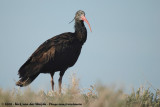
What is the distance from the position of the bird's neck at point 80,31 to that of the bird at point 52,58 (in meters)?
0.23

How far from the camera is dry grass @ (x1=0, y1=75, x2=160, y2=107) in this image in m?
3.24

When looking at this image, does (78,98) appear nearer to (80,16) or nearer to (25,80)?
(25,80)

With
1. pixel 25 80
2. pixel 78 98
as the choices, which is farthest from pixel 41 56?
pixel 78 98

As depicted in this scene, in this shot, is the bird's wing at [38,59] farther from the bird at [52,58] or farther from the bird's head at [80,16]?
the bird's head at [80,16]

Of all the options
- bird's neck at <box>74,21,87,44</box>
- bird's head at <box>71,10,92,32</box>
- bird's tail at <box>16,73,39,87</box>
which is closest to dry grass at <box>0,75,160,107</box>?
bird's tail at <box>16,73,39,87</box>

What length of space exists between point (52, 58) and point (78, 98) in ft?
11.9

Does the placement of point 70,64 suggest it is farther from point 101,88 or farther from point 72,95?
point 101,88

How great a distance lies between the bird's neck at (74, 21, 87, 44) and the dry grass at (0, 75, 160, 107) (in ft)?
8.38

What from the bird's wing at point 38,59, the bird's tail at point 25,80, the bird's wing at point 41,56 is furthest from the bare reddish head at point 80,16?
the bird's tail at point 25,80

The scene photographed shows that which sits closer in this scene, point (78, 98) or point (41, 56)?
point (78, 98)

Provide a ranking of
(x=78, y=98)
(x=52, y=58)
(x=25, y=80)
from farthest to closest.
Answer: (x=52, y=58) < (x=25, y=80) < (x=78, y=98)

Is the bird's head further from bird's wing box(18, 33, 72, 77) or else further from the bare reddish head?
bird's wing box(18, 33, 72, 77)

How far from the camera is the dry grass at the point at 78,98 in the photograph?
324 centimetres

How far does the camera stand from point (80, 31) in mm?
9125
